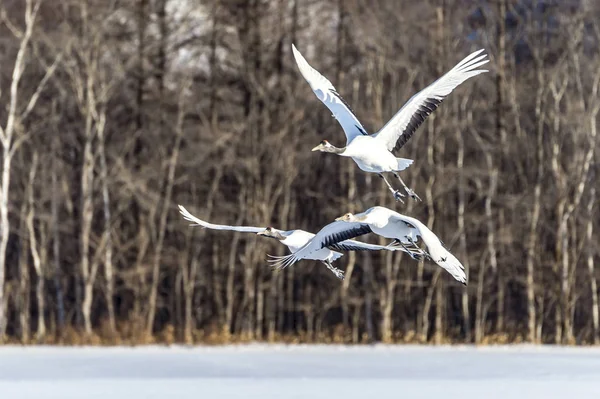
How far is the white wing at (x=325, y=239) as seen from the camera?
858 centimetres

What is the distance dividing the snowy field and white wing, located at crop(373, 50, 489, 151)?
4989 mm

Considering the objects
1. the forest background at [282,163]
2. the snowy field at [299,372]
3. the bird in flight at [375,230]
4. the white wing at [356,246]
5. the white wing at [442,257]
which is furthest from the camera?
the forest background at [282,163]

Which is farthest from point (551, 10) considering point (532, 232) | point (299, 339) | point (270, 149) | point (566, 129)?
point (299, 339)

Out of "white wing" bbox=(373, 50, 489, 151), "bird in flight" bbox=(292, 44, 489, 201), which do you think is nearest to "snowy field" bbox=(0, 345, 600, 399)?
"bird in flight" bbox=(292, 44, 489, 201)

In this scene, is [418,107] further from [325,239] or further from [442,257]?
[442,257]

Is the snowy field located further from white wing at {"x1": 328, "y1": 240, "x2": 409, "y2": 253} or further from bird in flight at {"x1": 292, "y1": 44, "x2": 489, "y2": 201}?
bird in flight at {"x1": 292, "y1": 44, "x2": 489, "y2": 201}

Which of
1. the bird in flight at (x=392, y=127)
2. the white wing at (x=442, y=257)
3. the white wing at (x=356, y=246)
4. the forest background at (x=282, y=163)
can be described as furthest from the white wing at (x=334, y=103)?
the forest background at (x=282, y=163)

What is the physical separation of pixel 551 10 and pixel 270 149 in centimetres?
634

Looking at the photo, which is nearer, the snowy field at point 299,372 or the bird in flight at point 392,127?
the bird in flight at point 392,127

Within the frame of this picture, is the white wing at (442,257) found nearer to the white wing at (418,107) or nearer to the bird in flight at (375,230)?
the bird in flight at (375,230)

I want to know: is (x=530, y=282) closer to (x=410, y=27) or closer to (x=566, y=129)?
(x=566, y=129)

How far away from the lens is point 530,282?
24.7m

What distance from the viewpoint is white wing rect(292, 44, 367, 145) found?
9.14 m

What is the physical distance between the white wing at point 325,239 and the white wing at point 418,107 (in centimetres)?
62
